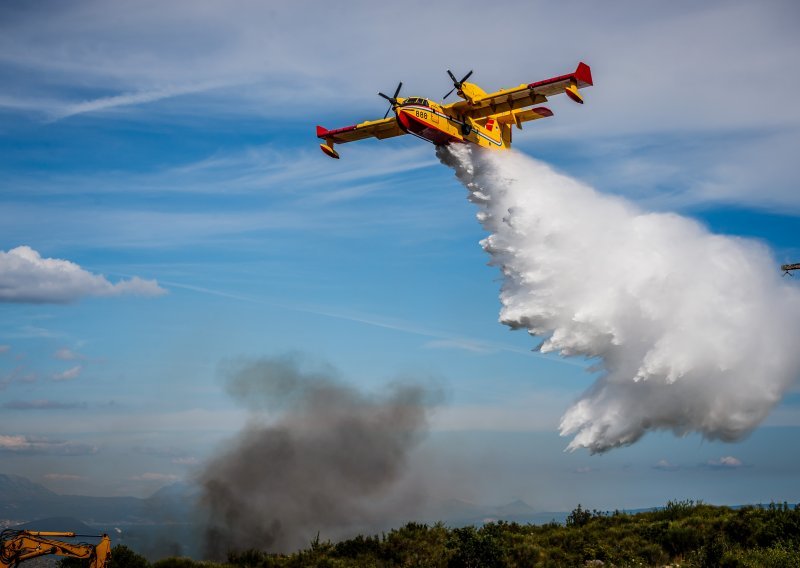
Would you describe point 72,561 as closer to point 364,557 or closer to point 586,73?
point 364,557

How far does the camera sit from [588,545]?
3306cm

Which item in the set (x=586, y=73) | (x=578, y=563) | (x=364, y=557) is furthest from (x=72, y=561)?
(x=586, y=73)

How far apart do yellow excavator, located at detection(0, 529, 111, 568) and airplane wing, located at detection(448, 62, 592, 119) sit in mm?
29497

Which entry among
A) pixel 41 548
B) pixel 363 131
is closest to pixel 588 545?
pixel 41 548

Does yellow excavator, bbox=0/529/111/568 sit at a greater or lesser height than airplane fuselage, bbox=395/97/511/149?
lesser

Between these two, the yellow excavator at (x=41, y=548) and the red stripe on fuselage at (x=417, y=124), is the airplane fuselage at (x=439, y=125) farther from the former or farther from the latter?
the yellow excavator at (x=41, y=548)

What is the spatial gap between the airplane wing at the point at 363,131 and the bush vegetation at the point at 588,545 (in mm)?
24997

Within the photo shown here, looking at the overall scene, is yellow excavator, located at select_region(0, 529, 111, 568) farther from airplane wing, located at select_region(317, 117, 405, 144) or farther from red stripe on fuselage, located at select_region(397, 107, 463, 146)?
airplane wing, located at select_region(317, 117, 405, 144)

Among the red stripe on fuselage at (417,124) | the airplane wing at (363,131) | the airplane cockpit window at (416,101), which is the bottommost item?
the red stripe on fuselage at (417,124)

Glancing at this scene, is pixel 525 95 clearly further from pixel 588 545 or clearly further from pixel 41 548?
pixel 41 548

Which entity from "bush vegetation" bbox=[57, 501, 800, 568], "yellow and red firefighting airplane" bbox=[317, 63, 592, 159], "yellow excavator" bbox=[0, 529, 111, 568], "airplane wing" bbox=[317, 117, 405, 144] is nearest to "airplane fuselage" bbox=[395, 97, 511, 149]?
"yellow and red firefighting airplane" bbox=[317, 63, 592, 159]

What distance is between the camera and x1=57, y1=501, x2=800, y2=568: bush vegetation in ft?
101

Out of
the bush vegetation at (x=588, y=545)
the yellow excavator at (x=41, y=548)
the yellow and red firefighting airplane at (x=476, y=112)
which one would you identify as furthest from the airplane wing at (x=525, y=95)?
the yellow excavator at (x=41, y=548)

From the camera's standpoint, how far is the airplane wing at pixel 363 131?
159ft
